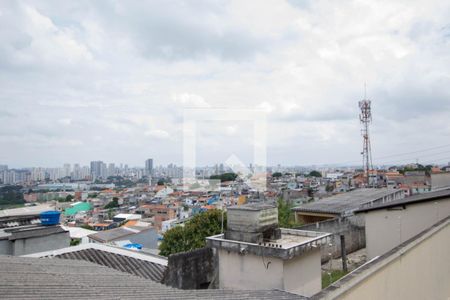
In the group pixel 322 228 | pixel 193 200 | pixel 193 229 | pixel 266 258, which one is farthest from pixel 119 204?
pixel 266 258

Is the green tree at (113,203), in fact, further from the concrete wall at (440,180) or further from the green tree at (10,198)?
the concrete wall at (440,180)

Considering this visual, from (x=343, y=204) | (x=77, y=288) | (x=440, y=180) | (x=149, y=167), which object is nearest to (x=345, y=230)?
(x=343, y=204)

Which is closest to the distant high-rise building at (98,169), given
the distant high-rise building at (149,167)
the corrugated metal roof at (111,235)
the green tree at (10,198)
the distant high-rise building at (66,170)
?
the distant high-rise building at (66,170)

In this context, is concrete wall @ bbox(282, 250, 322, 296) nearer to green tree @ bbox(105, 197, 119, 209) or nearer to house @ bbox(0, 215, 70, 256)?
house @ bbox(0, 215, 70, 256)

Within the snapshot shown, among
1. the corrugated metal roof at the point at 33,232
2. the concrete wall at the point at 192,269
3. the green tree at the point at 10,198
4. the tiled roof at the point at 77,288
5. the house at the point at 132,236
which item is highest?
the tiled roof at the point at 77,288

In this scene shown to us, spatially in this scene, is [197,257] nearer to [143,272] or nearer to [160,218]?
[143,272]

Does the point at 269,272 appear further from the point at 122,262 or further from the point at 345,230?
the point at 345,230
